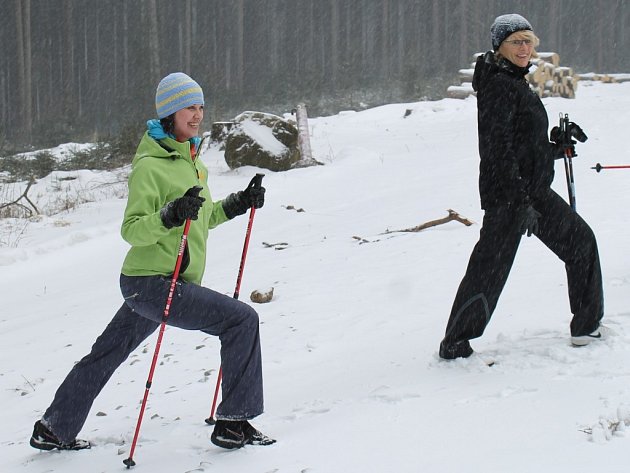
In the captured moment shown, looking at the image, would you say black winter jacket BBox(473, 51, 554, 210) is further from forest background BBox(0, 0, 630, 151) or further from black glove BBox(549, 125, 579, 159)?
forest background BBox(0, 0, 630, 151)

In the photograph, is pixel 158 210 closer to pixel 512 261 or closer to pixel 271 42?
pixel 512 261

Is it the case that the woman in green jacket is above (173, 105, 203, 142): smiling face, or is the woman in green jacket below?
below

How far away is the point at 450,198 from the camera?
10438 millimetres

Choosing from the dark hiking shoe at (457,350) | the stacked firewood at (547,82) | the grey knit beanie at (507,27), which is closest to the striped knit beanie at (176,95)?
the grey knit beanie at (507,27)

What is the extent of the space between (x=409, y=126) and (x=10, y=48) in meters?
35.8

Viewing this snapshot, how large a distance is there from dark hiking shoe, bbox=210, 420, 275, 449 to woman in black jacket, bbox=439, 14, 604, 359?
4.49ft

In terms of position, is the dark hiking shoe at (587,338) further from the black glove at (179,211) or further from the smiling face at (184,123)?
the smiling face at (184,123)

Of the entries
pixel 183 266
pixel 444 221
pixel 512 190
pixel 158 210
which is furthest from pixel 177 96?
pixel 444 221

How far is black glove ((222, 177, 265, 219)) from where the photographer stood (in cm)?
411

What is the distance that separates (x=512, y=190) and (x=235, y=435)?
1972 millimetres

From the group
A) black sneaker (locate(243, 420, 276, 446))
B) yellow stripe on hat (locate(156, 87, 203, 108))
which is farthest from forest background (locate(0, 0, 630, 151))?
black sneaker (locate(243, 420, 276, 446))

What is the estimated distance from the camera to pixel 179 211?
3443mm

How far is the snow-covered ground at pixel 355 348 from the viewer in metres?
3.58

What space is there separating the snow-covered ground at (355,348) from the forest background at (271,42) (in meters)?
27.6
